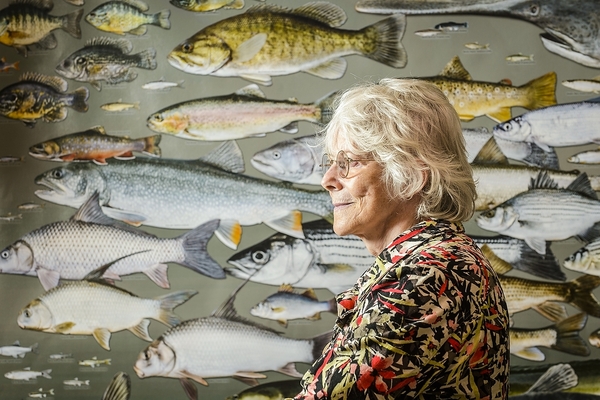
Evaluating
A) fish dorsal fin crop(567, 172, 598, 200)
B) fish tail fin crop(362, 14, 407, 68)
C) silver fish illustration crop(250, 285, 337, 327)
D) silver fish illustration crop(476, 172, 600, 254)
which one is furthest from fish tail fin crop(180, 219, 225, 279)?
fish dorsal fin crop(567, 172, 598, 200)

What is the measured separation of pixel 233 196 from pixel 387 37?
0.88 meters

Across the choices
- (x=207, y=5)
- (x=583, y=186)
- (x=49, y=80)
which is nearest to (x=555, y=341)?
(x=583, y=186)

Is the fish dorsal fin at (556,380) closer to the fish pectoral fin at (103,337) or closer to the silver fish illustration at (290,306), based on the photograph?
the silver fish illustration at (290,306)

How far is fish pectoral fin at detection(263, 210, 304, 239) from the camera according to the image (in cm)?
260

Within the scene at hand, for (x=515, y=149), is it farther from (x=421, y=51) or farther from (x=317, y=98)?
(x=317, y=98)

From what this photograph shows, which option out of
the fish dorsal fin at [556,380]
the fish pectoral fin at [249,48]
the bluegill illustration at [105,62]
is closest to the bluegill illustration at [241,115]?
the fish pectoral fin at [249,48]

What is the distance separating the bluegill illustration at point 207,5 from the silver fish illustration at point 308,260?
0.94m

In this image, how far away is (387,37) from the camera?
8.56 feet

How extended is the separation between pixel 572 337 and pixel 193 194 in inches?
62.2

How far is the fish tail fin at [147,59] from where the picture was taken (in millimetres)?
2713

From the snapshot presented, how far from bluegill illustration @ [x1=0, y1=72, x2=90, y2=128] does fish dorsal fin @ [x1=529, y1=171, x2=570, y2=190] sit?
1.84m

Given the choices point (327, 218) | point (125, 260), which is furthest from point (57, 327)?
point (327, 218)

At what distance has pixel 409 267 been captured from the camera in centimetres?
96

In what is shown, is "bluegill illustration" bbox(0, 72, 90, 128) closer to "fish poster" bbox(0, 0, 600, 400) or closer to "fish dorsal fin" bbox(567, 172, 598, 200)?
"fish poster" bbox(0, 0, 600, 400)
